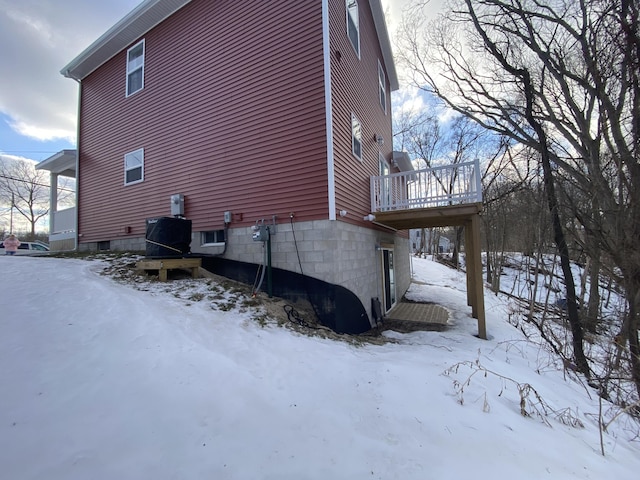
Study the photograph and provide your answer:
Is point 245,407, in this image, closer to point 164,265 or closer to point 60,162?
point 164,265

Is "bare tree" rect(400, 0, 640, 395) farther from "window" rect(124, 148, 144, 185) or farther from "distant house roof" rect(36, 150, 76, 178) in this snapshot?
"distant house roof" rect(36, 150, 76, 178)

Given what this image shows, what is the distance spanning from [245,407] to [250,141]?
5.24 meters

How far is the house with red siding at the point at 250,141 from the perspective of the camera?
541 centimetres

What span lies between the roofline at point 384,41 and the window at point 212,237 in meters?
8.43

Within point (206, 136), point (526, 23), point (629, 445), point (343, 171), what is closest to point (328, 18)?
point (343, 171)

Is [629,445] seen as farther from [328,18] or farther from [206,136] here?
[206,136]

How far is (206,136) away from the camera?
6.78 metres

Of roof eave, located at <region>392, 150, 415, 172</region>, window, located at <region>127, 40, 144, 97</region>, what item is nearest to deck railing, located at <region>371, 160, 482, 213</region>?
roof eave, located at <region>392, 150, 415, 172</region>

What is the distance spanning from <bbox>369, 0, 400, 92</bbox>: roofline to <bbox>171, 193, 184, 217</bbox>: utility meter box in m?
8.22

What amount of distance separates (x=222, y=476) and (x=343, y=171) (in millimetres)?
5072

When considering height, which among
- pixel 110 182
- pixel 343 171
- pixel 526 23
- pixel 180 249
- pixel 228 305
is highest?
pixel 526 23

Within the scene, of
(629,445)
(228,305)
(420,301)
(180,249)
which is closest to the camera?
(629,445)

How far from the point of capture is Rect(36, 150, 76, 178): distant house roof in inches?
376

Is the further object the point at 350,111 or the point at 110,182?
the point at 110,182
